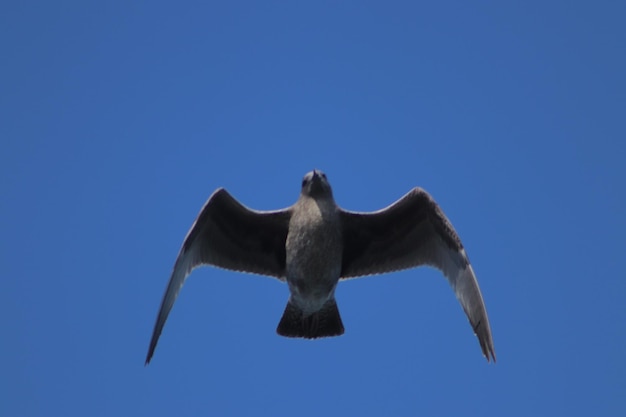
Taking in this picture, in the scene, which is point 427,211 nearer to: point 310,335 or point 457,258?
point 457,258

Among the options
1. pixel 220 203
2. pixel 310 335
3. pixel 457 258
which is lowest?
pixel 310 335

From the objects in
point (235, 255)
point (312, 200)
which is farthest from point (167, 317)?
point (312, 200)

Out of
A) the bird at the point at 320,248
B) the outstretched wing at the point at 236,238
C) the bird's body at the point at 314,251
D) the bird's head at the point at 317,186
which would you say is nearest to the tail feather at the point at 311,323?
the bird at the point at 320,248

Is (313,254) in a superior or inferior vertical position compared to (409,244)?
inferior

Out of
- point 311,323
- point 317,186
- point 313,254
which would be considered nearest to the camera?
point 313,254

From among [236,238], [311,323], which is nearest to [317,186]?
[236,238]

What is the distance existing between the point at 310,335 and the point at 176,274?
8.19 feet

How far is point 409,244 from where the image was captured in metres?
14.5

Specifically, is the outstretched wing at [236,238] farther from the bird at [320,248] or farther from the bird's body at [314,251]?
the bird's body at [314,251]

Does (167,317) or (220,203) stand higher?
(220,203)

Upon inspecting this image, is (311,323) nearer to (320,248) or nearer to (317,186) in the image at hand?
(320,248)

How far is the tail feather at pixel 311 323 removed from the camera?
1430cm

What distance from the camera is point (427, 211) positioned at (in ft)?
46.7

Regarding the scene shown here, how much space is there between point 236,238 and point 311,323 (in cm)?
186
